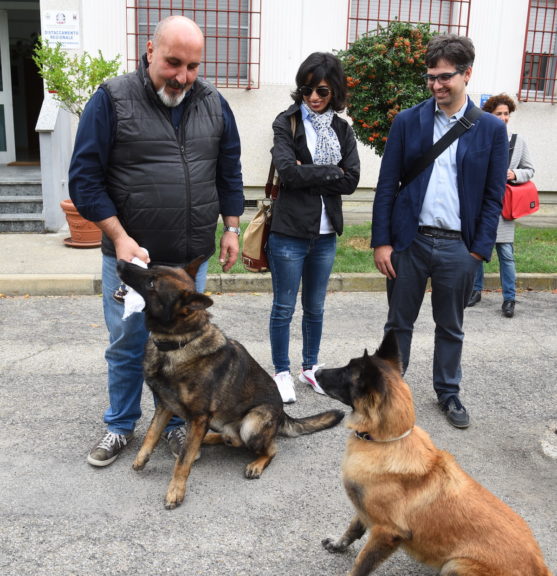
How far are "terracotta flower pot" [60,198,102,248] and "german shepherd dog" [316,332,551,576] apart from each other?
A: 6019mm

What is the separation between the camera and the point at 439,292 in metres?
3.96

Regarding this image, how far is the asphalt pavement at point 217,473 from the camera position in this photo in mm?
2783

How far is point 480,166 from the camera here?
3678 millimetres

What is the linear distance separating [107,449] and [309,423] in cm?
120

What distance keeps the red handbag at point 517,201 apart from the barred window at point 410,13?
17.8 ft

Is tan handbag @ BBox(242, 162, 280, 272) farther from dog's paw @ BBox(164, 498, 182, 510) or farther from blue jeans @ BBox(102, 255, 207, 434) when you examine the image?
dog's paw @ BBox(164, 498, 182, 510)

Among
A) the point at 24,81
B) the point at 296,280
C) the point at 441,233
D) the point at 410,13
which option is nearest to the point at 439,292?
the point at 441,233

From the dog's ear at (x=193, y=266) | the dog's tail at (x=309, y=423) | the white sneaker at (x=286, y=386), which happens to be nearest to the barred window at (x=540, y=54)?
the white sneaker at (x=286, y=386)

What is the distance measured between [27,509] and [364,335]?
11.1 ft

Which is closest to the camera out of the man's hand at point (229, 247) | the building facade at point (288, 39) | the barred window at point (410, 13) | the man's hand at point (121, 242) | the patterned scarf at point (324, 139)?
the man's hand at point (121, 242)

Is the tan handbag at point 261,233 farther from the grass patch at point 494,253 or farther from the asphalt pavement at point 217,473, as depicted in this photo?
the grass patch at point 494,253

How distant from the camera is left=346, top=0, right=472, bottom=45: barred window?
10469 mm

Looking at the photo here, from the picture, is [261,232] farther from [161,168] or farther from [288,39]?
[288,39]

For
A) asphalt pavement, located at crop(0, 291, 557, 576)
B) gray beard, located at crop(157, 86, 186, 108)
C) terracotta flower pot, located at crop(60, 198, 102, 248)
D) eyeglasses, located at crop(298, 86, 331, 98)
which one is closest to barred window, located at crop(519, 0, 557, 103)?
asphalt pavement, located at crop(0, 291, 557, 576)
